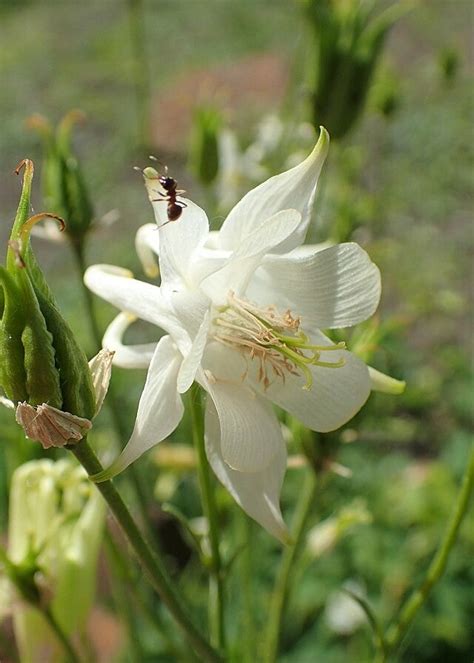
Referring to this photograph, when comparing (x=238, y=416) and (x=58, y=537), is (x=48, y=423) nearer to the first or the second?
(x=238, y=416)

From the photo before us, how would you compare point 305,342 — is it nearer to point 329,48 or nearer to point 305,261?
point 305,261

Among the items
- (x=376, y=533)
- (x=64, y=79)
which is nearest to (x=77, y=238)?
(x=376, y=533)

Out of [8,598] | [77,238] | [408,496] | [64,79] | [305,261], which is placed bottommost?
[64,79]

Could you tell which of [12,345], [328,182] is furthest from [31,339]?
[328,182]

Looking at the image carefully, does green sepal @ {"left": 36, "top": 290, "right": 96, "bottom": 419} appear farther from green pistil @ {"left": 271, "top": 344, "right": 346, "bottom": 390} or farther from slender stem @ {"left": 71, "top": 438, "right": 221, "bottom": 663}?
green pistil @ {"left": 271, "top": 344, "right": 346, "bottom": 390}

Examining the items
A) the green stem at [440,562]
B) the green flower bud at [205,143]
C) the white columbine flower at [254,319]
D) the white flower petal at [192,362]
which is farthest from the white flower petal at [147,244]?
the green flower bud at [205,143]

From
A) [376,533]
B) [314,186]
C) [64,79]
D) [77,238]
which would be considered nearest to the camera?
[314,186]

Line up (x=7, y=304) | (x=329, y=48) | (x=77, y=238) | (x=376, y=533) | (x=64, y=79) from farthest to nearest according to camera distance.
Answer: (x=64, y=79) → (x=376, y=533) → (x=329, y=48) → (x=77, y=238) → (x=7, y=304)
